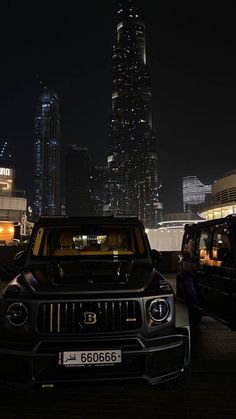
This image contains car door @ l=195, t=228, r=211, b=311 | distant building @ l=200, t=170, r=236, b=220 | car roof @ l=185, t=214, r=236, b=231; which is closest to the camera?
car roof @ l=185, t=214, r=236, b=231

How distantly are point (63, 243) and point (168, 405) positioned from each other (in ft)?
8.61

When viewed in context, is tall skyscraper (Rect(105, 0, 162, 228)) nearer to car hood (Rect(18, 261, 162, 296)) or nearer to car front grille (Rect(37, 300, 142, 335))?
car hood (Rect(18, 261, 162, 296))

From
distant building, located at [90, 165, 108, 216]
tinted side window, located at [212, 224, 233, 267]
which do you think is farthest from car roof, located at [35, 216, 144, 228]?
distant building, located at [90, 165, 108, 216]

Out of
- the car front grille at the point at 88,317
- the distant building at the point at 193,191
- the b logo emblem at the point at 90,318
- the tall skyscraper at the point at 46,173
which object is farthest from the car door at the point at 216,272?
the distant building at the point at 193,191

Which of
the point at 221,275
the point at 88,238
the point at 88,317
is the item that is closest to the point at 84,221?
the point at 88,238

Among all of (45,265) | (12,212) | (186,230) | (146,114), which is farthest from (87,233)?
(146,114)

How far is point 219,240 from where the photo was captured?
20.6 ft

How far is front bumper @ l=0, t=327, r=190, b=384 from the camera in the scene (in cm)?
317

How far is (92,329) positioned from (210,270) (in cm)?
350

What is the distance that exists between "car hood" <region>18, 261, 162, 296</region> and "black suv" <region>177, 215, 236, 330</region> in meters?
1.67

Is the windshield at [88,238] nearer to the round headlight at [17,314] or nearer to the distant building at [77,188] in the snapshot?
the round headlight at [17,314]

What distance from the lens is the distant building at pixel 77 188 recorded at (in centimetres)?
16275

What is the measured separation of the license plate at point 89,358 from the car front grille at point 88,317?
0.67ft

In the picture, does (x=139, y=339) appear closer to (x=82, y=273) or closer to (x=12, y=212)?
(x=82, y=273)
